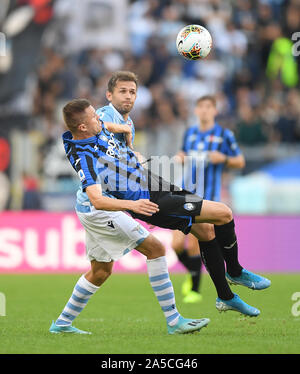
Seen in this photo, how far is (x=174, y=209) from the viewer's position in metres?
6.71

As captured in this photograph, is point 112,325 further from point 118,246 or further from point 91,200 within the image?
point 91,200

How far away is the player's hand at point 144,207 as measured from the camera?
6.34 m

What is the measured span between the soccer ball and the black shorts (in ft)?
4.51

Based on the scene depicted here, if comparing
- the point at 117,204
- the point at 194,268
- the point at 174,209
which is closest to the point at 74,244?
the point at 194,268

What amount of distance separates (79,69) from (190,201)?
471 inches

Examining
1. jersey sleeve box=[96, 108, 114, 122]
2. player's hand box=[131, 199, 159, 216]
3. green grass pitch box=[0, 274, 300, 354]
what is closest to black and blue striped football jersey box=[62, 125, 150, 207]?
jersey sleeve box=[96, 108, 114, 122]

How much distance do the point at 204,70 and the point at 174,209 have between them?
11.9 meters

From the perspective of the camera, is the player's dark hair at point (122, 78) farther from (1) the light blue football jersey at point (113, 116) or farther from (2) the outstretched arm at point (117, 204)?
(2) the outstretched arm at point (117, 204)

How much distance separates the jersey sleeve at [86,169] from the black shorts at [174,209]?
562 mm

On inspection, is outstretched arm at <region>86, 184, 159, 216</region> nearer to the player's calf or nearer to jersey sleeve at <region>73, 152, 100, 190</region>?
jersey sleeve at <region>73, 152, 100, 190</region>

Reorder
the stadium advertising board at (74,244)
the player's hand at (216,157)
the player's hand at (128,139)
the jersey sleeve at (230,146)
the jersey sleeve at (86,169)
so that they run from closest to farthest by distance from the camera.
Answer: the jersey sleeve at (86,169)
the player's hand at (128,139)
the player's hand at (216,157)
the jersey sleeve at (230,146)
the stadium advertising board at (74,244)

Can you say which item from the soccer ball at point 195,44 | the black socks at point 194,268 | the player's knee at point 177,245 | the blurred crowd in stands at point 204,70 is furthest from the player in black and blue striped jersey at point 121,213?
the blurred crowd in stands at point 204,70

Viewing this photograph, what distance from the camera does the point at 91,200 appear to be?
21.0 feet

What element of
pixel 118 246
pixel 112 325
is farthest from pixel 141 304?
pixel 118 246
